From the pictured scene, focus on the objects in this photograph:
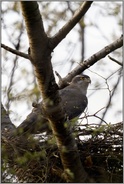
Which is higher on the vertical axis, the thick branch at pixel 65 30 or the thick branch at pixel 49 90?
A: the thick branch at pixel 65 30

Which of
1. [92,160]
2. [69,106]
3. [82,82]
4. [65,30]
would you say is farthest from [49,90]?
[82,82]

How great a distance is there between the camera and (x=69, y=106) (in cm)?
725

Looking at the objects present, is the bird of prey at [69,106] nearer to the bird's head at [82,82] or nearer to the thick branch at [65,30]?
the bird's head at [82,82]

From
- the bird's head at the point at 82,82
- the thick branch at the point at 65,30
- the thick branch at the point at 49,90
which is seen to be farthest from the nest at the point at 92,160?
the bird's head at the point at 82,82

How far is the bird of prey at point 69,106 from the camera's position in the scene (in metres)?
5.81

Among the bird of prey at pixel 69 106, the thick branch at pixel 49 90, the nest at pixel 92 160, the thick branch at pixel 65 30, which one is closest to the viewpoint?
the thick branch at pixel 49 90

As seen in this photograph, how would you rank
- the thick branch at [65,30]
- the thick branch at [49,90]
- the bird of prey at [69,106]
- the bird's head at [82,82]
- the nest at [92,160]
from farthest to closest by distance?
1. the bird's head at [82,82]
2. the bird of prey at [69,106]
3. the nest at [92,160]
4. the thick branch at [65,30]
5. the thick branch at [49,90]

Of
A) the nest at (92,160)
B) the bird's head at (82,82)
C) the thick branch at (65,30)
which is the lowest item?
the nest at (92,160)

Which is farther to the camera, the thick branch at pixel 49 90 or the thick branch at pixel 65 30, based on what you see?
the thick branch at pixel 65 30

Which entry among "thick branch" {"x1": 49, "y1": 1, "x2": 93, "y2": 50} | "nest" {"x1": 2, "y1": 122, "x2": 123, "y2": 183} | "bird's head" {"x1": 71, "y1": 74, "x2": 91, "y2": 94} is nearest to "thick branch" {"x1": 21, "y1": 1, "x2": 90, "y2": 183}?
"thick branch" {"x1": 49, "y1": 1, "x2": 93, "y2": 50}

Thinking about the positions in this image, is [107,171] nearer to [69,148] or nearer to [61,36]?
[69,148]

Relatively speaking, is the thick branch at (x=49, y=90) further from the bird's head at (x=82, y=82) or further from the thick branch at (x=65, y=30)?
the bird's head at (x=82, y=82)

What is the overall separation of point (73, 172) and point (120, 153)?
67 centimetres

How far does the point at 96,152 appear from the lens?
18.9 feet
